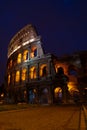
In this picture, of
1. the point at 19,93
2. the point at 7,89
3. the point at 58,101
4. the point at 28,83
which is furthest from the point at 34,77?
the point at 7,89

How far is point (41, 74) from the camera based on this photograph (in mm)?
37438

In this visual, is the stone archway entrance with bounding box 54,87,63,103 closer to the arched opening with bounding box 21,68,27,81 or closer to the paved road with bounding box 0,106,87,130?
the arched opening with bounding box 21,68,27,81

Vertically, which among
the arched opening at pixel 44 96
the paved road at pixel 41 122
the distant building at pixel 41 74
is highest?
the distant building at pixel 41 74

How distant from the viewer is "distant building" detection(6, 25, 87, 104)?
112ft

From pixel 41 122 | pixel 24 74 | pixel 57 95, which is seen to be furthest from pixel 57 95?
pixel 41 122

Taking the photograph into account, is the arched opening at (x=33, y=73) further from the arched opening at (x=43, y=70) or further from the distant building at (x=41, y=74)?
the arched opening at (x=43, y=70)

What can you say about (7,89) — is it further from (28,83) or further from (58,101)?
(58,101)

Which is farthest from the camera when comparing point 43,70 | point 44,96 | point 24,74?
point 24,74

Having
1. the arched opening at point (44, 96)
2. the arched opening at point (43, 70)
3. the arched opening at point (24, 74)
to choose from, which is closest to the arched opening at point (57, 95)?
the arched opening at point (44, 96)

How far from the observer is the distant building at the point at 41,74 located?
34134mm

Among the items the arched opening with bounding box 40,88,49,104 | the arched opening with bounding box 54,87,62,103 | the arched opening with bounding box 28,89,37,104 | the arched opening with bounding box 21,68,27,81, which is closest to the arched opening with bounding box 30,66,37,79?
the arched opening with bounding box 21,68,27,81

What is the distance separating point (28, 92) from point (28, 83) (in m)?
1.93

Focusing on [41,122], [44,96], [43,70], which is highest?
[43,70]

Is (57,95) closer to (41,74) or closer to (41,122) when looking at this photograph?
(41,74)
